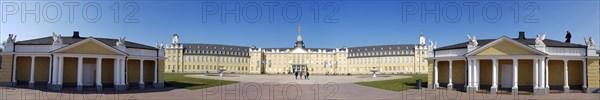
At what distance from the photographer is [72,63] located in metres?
31.8

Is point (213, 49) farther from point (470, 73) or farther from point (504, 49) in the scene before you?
point (504, 49)

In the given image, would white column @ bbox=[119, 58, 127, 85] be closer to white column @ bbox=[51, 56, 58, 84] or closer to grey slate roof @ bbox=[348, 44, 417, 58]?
white column @ bbox=[51, 56, 58, 84]

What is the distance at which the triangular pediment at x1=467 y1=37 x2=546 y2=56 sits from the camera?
30.0 m

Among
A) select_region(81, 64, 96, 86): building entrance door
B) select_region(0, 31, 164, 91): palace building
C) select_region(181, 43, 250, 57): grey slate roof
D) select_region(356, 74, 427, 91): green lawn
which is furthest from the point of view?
select_region(181, 43, 250, 57): grey slate roof

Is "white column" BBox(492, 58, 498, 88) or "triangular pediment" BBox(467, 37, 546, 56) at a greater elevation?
"triangular pediment" BBox(467, 37, 546, 56)

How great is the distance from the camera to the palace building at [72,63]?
97.7 feet

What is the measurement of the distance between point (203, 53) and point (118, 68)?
103585 mm

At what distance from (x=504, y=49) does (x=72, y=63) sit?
2758 cm

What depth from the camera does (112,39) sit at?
36.4 metres

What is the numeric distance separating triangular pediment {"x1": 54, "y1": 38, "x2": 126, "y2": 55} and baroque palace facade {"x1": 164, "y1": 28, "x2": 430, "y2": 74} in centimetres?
9799

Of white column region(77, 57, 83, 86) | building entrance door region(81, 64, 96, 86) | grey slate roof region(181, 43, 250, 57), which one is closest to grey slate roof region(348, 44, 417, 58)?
grey slate roof region(181, 43, 250, 57)

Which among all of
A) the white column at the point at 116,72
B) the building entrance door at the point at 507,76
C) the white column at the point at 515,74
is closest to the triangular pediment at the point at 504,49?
the white column at the point at 515,74

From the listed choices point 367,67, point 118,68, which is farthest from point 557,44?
point 367,67

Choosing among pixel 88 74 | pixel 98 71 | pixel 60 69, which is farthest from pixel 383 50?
pixel 60 69
